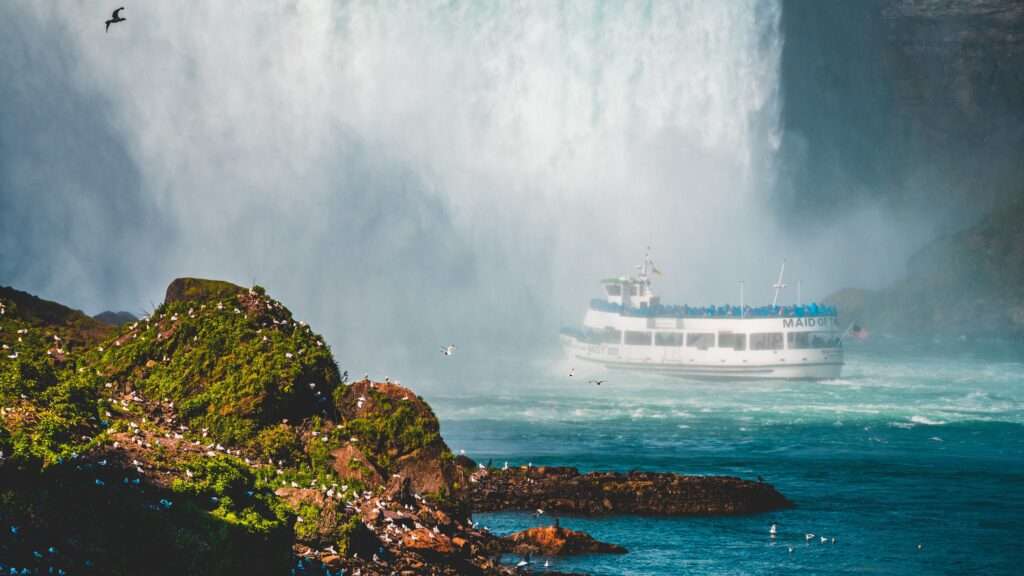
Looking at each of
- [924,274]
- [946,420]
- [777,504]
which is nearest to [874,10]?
[924,274]

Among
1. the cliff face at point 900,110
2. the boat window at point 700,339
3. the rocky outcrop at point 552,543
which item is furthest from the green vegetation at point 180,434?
the cliff face at point 900,110

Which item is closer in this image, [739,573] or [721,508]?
[739,573]

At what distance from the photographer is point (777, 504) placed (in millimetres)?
33562

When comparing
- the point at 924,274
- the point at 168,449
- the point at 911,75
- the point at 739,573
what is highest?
the point at 911,75

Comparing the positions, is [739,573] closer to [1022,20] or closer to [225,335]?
[225,335]

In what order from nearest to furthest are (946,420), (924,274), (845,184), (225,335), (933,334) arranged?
(225,335)
(946,420)
(933,334)
(924,274)
(845,184)

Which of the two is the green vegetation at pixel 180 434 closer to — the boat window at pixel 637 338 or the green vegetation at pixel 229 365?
the green vegetation at pixel 229 365

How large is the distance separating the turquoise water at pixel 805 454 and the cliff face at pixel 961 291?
34319 mm

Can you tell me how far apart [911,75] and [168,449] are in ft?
446

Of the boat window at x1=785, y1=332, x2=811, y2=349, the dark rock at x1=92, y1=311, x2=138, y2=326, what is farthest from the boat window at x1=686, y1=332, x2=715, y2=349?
the dark rock at x1=92, y1=311, x2=138, y2=326

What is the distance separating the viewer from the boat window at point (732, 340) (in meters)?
80.5

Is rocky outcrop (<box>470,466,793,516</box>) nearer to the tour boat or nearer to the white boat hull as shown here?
the tour boat

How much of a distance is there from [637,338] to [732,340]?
7505mm

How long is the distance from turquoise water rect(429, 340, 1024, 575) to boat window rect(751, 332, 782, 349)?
2.88m
